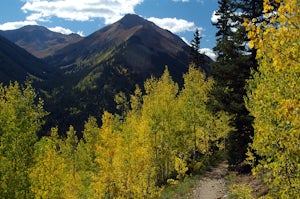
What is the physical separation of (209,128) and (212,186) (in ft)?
41.5

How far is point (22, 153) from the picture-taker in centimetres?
2194

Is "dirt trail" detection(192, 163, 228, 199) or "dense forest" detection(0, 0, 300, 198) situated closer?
"dense forest" detection(0, 0, 300, 198)

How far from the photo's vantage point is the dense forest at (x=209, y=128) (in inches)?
301

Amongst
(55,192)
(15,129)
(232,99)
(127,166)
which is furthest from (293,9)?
(127,166)

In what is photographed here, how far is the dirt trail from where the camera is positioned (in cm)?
3136

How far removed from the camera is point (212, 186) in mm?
34375

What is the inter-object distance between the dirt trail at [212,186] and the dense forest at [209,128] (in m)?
2.08

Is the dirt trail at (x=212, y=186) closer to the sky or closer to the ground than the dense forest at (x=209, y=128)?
closer to the ground

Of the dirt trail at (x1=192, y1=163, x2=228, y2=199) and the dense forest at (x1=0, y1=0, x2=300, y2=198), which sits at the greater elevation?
the dense forest at (x1=0, y1=0, x2=300, y2=198)

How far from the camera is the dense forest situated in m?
7.66

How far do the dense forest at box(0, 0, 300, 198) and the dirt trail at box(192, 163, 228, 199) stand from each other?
2078 mm

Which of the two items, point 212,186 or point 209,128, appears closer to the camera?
point 212,186

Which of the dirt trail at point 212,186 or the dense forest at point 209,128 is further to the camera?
the dirt trail at point 212,186

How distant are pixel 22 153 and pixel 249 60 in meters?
22.8
